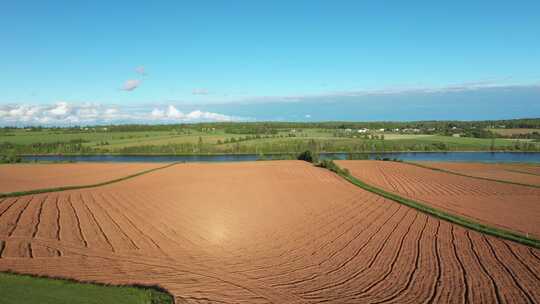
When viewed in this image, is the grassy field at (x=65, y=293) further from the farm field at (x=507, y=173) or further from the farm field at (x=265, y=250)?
the farm field at (x=507, y=173)

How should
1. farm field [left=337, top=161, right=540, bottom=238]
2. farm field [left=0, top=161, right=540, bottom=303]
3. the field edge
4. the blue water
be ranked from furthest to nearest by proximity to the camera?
the blue water, farm field [left=337, top=161, right=540, bottom=238], farm field [left=0, top=161, right=540, bottom=303], the field edge

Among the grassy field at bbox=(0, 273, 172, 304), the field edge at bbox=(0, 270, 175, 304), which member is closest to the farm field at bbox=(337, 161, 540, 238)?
the field edge at bbox=(0, 270, 175, 304)

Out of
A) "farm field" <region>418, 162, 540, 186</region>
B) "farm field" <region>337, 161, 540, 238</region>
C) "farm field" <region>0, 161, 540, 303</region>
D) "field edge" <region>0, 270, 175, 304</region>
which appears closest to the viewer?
"field edge" <region>0, 270, 175, 304</region>

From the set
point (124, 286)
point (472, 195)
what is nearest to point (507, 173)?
point (472, 195)

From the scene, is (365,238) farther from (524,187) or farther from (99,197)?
(524,187)

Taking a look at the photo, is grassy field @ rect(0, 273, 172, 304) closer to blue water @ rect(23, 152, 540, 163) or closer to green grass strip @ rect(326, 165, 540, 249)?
green grass strip @ rect(326, 165, 540, 249)

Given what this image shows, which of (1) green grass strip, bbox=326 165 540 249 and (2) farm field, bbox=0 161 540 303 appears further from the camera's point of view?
(1) green grass strip, bbox=326 165 540 249
